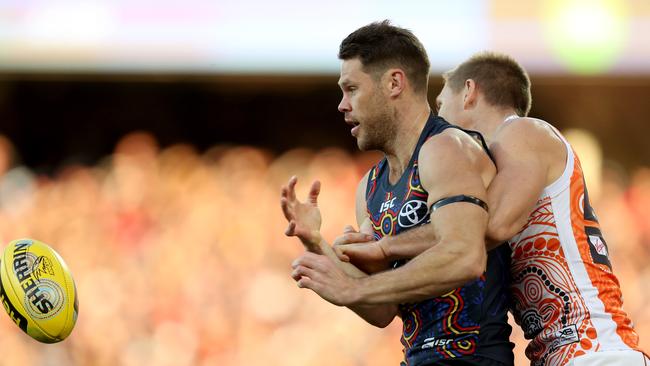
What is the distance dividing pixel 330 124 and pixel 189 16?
4032 mm

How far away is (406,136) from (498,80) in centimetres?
74

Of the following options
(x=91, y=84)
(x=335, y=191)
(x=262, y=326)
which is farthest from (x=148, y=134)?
(x=262, y=326)

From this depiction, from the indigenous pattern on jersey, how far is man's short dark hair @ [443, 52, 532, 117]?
575mm

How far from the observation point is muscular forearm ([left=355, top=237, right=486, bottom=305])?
372cm

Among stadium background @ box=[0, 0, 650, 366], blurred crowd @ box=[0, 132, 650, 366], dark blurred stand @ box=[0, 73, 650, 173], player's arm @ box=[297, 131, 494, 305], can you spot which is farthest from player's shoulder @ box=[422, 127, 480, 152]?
dark blurred stand @ box=[0, 73, 650, 173]

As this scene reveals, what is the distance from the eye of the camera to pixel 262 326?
11336 millimetres

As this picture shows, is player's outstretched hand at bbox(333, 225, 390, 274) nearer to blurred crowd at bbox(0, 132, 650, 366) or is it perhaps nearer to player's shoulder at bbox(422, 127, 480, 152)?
player's shoulder at bbox(422, 127, 480, 152)

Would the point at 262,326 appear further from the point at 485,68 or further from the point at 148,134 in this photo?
the point at 485,68

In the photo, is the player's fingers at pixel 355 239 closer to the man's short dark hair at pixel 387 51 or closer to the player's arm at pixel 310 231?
the player's arm at pixel 310 231

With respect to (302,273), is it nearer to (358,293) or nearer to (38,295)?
(358,293)

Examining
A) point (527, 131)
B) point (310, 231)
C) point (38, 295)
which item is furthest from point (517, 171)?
point (38, 295)

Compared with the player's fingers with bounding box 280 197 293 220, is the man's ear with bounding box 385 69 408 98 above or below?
above

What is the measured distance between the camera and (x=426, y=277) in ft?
12.4

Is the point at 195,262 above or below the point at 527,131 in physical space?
above
